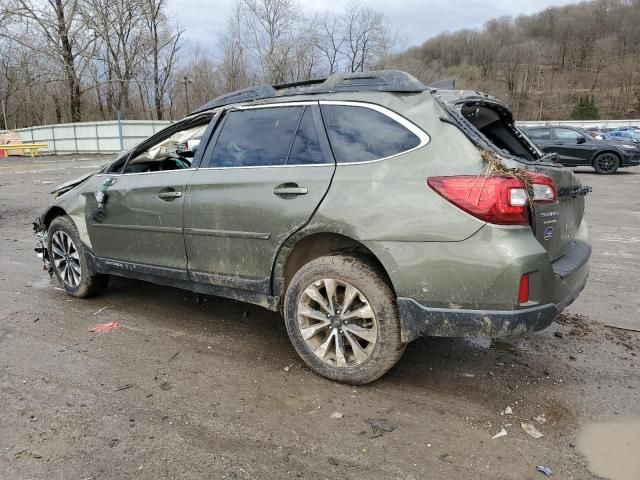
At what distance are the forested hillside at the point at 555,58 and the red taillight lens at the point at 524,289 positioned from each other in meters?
85.6

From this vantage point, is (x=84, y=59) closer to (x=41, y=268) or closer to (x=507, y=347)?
(x=41, y=268)

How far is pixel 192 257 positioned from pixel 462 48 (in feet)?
396

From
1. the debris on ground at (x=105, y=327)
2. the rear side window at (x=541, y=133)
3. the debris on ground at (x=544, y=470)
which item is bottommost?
the debris on ground at (x=544, y=470)

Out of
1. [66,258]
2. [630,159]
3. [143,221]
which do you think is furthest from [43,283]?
[630,159]

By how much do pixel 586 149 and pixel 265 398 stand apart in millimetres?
17957

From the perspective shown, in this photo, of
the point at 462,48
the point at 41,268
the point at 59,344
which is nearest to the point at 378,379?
the point at 59,344

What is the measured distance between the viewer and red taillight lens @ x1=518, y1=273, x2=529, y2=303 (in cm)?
265

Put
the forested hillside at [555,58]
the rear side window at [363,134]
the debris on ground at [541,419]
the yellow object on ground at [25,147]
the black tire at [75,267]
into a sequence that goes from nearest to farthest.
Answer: the debris on ground at [541,419]
the rear side window at [363,134]
the black tire at [75,267]
the yellow object on ground at [25,147]
the forested hillside at [555,58]

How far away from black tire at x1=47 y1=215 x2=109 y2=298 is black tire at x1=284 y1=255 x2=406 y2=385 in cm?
236

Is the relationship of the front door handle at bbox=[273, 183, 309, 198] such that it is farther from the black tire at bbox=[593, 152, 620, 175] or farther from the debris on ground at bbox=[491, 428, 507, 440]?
the black tire at bbox=[593, 152, 620, 175]

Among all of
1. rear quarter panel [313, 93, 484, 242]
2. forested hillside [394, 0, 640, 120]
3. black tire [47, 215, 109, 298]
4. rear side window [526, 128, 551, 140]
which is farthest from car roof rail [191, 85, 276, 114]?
forested hillside [394, 0, 640, 120]

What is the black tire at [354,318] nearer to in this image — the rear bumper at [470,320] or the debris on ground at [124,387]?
the rear bumper at [470,320]

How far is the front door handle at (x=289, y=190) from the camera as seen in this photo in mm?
3162

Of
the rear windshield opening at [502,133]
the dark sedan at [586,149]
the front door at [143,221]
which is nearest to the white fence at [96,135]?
the dark sedan at [586,149]
